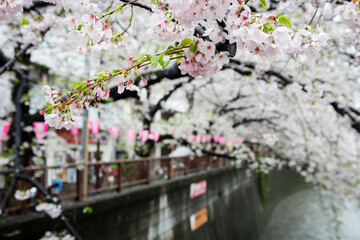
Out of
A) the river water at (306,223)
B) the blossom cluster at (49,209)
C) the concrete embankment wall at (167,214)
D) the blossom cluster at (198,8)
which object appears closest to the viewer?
the blossom cluster at (198,8)

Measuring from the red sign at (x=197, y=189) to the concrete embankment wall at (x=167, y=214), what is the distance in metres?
0.20

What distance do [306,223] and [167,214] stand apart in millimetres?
19557

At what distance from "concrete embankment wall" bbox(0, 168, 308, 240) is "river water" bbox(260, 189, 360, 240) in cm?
200

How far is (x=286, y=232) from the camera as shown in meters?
22.2

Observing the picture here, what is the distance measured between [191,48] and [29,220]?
5.26 metres

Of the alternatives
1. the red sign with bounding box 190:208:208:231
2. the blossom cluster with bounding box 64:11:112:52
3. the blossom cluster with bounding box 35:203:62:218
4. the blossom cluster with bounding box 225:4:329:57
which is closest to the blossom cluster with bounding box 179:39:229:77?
the blossom cluster with bounding box 225:4:329:57

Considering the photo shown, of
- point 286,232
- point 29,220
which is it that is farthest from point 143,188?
point 286,232

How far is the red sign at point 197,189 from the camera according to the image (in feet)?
40.6

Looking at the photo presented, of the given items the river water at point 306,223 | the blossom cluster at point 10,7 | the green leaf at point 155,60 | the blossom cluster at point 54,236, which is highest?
the blossom cluster at point 10,7

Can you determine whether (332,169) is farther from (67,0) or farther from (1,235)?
(67,0)

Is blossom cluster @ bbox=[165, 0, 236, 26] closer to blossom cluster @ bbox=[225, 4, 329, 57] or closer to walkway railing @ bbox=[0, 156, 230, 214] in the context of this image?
blossom cluster @ bbox=[225, 4, 329, 57]

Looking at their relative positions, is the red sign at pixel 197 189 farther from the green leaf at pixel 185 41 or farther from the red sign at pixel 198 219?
the green leaf at pixel 185 41

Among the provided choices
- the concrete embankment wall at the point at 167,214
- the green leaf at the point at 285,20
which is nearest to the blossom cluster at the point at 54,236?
the concrete embankment wall at the point at 167,214

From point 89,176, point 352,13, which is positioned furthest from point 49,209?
point 352,13
